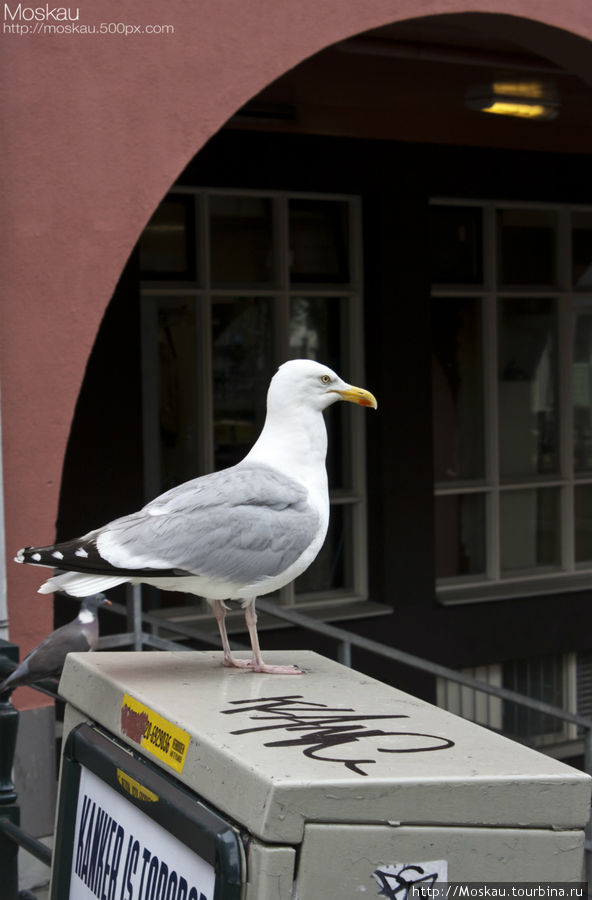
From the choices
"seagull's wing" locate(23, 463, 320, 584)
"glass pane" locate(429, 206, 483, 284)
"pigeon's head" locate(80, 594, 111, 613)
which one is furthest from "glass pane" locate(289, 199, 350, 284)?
"seagull's wing" locate(23, 463, 320, 584)

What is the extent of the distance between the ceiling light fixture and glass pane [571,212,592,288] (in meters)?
1.66

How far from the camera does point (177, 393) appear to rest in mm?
8117

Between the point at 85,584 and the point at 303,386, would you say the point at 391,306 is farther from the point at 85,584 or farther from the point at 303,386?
the point at 85,584

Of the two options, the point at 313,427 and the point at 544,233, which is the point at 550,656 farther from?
the point at 313,427

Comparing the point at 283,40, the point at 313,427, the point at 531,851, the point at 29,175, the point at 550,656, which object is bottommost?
→ the point at 550,656

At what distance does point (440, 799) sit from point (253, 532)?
121 cm

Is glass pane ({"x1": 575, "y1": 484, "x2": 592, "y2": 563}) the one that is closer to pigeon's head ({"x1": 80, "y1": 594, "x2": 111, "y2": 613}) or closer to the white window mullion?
the white window mullion

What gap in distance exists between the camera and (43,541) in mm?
4898

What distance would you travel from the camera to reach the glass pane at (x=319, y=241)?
8.39 meters

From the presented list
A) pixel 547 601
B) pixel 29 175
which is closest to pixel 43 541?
pixel 29 175

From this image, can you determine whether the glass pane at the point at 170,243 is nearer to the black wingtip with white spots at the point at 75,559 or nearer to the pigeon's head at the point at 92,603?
the pigeon's head at the point at 92,603

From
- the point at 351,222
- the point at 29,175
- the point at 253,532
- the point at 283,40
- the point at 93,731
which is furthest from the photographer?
the point at 351,222

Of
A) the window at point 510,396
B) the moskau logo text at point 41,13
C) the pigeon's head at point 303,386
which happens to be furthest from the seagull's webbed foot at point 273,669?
the window at point 510,396

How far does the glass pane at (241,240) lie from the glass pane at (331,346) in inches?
14.5
